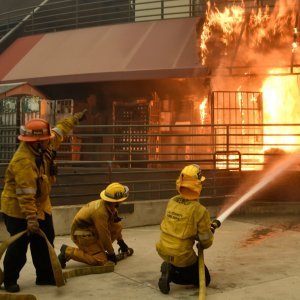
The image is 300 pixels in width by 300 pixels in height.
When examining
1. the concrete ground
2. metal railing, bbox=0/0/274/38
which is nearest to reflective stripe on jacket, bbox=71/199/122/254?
the concrete ground

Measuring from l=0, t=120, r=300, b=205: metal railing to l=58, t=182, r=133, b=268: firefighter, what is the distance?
2205 millimetres

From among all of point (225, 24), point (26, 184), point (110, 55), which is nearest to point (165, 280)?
point (26, 184)

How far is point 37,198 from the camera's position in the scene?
196 inches

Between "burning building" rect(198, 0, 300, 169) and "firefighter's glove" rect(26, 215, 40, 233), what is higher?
"burning building" rect(198, 0, 300, 169)

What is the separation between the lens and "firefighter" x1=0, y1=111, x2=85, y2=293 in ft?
15.4

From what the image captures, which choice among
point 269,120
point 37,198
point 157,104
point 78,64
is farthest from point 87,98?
point 37,198

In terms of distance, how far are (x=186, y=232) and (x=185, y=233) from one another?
0.01 metres

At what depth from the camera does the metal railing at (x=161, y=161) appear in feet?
30.1

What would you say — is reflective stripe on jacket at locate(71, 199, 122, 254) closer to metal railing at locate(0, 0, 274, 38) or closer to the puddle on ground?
the puddle on ground

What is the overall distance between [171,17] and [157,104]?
393cm

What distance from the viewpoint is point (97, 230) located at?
567cm

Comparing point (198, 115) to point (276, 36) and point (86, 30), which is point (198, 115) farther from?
point (86, 30)

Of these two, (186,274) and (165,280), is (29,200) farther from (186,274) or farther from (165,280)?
(186,274)

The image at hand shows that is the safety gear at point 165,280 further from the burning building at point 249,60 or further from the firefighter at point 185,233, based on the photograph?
the burning building at point 249,60
